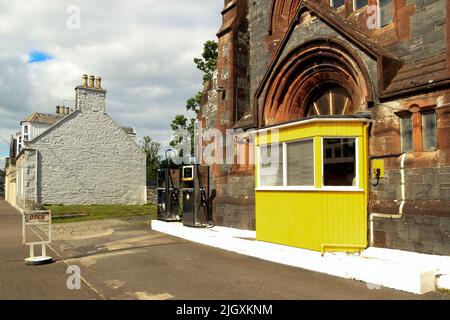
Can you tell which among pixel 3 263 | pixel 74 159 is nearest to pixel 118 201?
pixel 74 159

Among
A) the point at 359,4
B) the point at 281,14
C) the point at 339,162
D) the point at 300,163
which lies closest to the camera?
the point at 339,162

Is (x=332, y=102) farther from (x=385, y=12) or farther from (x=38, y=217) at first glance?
(x=38, y=217)

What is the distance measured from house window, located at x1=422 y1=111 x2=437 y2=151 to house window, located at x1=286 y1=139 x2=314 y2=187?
7.30 ft

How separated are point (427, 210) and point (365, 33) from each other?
4.49m

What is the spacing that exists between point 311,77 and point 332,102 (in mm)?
930

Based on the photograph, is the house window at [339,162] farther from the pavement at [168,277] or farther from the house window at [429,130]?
the pavement at [168,277]

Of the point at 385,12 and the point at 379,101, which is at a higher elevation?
the point at 385,12

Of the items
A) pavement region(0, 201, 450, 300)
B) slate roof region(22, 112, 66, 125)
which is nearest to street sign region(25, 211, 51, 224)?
pavement region(0, 201, 450, 300)

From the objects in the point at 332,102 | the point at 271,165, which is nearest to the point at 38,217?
the point at 271,165

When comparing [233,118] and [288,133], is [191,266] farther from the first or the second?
[233,118]

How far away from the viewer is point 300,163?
9.10 m

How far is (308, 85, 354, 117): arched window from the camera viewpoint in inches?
420

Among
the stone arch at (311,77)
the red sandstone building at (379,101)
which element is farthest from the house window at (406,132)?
the stone arch at (311,77)

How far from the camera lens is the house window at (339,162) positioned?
8.71 metres
